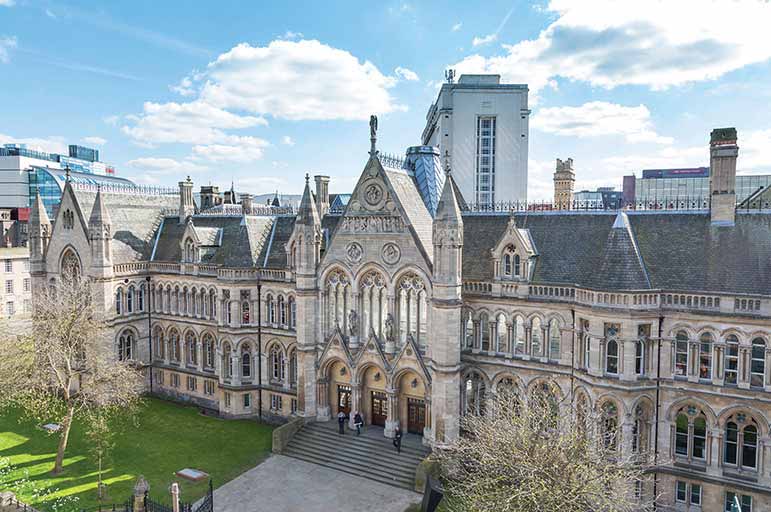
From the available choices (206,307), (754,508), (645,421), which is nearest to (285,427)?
(206,307)

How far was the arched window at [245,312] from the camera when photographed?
46.4 metres

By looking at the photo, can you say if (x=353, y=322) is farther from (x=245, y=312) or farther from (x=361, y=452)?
(x=245, y=312)

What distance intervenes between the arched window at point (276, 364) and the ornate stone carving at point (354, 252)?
1204 centimetres

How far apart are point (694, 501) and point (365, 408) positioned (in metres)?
21.5

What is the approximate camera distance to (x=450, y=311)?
34.5m

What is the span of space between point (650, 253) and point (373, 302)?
18.4 meters

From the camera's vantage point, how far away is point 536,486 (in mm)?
22734

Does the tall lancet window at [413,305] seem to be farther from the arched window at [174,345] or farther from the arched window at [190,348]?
the arched window at [174,345]

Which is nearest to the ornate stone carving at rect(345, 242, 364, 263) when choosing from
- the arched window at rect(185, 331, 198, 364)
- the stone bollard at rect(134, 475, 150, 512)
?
the stone bollard at rect(134, 475, 150, 512)

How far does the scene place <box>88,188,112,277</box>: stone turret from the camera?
156 ft

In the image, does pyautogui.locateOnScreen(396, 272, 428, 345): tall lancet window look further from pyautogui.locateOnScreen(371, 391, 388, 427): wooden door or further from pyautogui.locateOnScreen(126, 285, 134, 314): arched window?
pyautogui.locateOnScreen(126, 285, 134, 314): arched window

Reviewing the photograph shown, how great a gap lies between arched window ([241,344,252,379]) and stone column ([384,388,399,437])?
48.1ft

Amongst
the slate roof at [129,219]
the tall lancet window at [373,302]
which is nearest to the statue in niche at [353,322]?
the tall lancet window at [373,302]

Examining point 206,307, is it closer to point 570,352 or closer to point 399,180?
point 399,180
